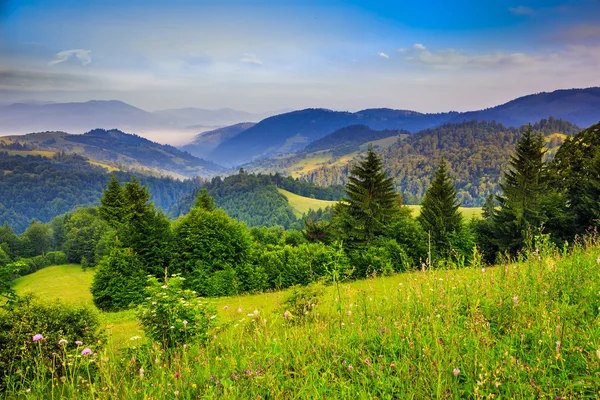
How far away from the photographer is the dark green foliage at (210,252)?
111 feet

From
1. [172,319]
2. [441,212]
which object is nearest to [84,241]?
[441,212]

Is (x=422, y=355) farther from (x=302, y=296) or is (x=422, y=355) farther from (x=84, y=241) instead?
(x=84, y=241)

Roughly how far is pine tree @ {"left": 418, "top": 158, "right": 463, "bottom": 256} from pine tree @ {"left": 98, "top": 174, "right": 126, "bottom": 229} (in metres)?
33.9

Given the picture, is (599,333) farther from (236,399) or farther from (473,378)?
(236,399)

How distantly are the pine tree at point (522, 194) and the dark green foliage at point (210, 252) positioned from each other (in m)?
27.5

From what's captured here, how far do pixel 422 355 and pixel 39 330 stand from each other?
7.41m

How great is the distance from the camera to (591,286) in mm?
4586

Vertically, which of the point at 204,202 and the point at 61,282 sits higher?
the point at 204,202

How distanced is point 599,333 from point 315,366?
2.75 m

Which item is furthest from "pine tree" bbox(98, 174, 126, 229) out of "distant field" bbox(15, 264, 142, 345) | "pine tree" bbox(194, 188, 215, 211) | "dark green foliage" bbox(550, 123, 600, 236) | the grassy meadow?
"dark green foliage" bbox(550, 123, 600, 236)

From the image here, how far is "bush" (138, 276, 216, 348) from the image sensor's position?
599cm

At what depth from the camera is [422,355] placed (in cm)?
332

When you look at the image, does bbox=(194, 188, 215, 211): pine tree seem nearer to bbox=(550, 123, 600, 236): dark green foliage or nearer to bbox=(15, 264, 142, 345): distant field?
bbox=(15, 264, 142, 345): distant field

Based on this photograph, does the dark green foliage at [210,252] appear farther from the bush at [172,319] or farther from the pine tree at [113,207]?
the bush at [172,319]
